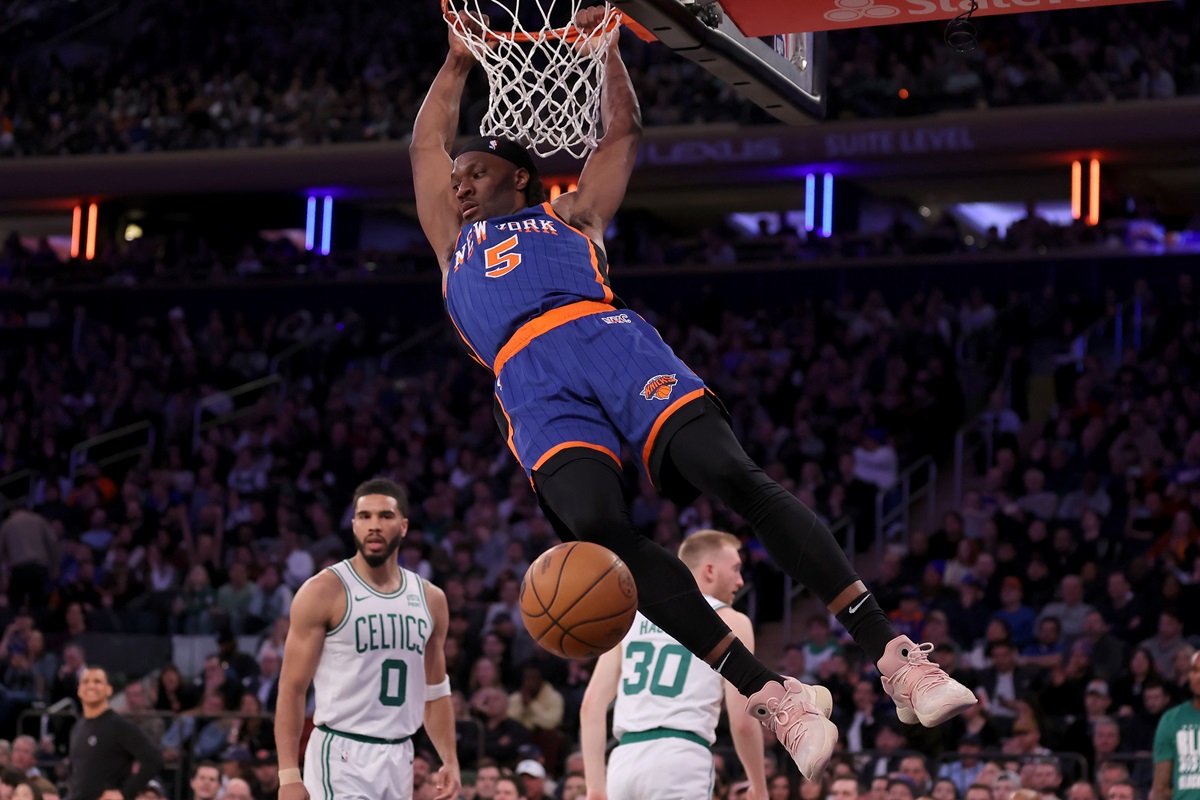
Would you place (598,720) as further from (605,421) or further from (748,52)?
(748,52)

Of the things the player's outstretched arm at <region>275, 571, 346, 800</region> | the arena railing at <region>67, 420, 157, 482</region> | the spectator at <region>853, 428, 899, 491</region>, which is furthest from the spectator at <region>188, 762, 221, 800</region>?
the arena railing at <region>67, 420, 157, 482</region>

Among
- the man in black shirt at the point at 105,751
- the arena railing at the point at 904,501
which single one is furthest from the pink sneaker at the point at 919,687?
the arena railing at the point at 904,501

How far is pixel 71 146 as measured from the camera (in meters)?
24.0

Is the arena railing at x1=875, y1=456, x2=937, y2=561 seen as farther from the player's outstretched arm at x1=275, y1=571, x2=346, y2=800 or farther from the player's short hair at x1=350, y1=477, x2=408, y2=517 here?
the player's outstretched arm at x1=275, y1=571, x2=346, y2=800

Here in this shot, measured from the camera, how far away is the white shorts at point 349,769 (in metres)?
7.42

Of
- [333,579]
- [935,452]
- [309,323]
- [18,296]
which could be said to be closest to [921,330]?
[935,452]

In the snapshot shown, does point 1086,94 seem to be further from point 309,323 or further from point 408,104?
point 309,323

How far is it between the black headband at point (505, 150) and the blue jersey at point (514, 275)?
18 centimetres

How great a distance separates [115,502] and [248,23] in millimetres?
9205

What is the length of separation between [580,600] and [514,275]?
1.23 meters

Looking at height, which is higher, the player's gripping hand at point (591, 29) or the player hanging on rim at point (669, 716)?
the player's gripping hand at point (591, 29)

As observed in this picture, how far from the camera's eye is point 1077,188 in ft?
70.9

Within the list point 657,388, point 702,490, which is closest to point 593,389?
point 657,388

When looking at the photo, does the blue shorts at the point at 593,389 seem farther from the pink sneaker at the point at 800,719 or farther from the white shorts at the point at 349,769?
the white shorts at the point at 349,769
